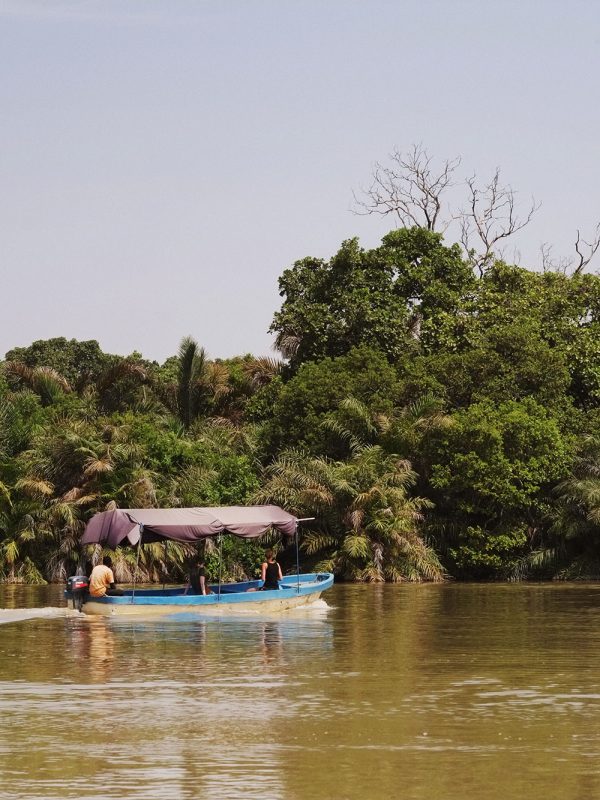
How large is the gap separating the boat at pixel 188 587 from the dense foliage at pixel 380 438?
1019 cm

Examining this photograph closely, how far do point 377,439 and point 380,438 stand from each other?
Answer: 0.27 meters

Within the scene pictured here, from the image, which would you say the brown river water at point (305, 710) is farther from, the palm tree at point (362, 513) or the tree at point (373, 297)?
the tree at point (373, 297)

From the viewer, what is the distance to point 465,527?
4475 centimetres

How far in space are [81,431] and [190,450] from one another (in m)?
3.91

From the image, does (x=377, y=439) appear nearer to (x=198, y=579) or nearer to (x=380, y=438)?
(x=380, y=438)

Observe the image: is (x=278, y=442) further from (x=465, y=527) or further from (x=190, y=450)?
(x=465, y=527)

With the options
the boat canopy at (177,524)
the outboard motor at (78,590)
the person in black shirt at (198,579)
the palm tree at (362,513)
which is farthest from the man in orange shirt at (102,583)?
the palm tree at (362,513)

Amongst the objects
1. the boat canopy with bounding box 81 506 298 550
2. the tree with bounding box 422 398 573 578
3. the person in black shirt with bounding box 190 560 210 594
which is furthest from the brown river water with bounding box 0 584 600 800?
the tree with bounding box 422 398 573 578

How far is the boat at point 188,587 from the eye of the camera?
97.3ft

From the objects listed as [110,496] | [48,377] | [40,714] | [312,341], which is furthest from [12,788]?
[48,377]

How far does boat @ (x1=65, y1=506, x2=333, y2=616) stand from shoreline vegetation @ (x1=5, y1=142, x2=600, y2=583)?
9557mm

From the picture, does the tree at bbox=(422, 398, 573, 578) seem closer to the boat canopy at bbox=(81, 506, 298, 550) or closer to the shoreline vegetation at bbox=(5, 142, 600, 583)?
the shoreline vegetation at bbox=(5, 142, 600, 583)

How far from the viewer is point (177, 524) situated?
31172mm

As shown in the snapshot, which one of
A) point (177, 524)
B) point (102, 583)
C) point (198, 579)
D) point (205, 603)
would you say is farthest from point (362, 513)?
point (102, 583)
